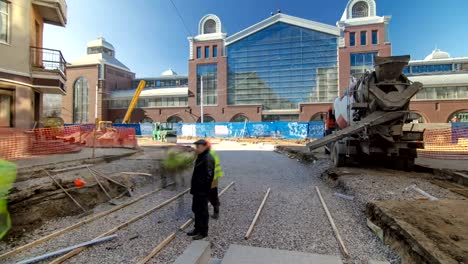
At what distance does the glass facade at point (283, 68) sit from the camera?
156 ft

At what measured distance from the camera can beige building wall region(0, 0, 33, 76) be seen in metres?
11.1

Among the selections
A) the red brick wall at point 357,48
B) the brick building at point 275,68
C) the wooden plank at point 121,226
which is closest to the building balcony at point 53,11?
the wooden plank at point 121,226

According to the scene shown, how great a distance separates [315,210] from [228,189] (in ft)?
9.32

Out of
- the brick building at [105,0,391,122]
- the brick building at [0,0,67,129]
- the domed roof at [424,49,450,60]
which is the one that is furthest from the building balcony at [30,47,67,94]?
the domed roof at [424,49,450,60]

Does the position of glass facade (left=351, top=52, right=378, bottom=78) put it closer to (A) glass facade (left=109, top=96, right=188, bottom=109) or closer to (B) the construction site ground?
(A) glass facade (left=109, top=96, right=188, bottom=109)

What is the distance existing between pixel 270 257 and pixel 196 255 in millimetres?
1036

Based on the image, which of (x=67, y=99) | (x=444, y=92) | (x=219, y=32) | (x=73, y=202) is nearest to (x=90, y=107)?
(x=67, y=99)

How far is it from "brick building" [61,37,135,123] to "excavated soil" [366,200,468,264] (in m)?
56.8

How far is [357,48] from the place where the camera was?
45.9 m

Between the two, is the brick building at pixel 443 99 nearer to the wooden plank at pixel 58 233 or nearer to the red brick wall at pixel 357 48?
the red brick wall at pixel 357 48

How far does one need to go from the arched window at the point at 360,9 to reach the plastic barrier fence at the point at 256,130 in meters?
26.9

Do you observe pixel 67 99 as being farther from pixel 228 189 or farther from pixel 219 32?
pixel 228 189

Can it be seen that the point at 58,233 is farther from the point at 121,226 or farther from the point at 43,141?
the point at 43,141

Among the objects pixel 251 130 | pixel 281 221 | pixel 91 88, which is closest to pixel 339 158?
pixel 281 221
